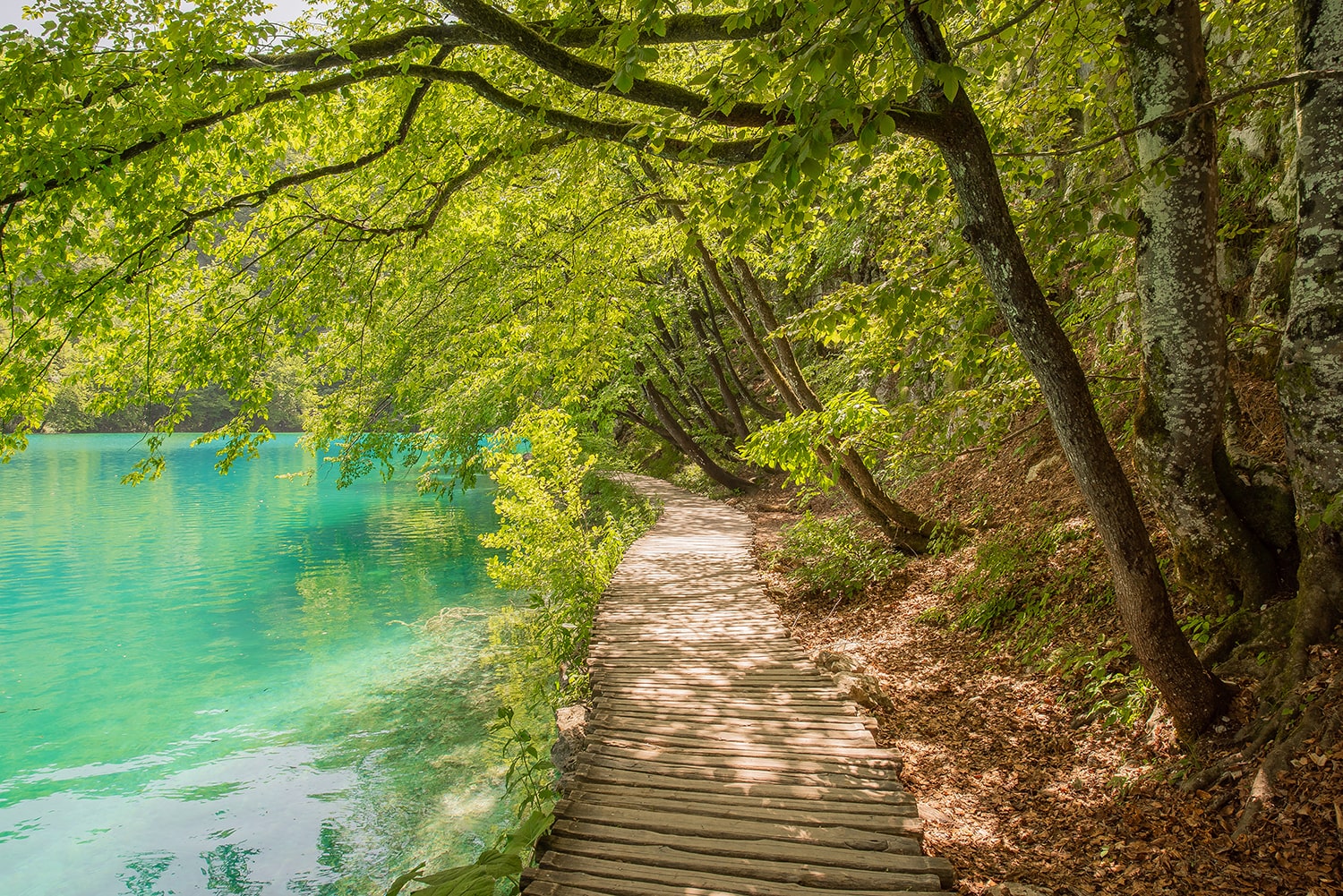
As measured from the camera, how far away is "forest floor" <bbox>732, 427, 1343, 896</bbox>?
9.62 ft

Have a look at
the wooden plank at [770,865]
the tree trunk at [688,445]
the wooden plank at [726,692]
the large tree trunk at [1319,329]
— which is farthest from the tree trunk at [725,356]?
the wooden plank at [770,865]

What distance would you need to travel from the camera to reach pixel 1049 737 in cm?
457

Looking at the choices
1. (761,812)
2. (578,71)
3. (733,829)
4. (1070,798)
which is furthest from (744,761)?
(578,71)

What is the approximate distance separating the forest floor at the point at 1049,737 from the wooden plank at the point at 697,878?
0.27 m

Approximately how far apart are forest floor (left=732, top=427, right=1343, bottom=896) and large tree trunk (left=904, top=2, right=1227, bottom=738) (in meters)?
0.33

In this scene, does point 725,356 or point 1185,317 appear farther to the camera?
point 725,356

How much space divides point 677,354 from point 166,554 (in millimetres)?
15951

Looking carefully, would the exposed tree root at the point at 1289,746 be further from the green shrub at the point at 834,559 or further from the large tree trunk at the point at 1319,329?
the green shrub at the point at 834,559

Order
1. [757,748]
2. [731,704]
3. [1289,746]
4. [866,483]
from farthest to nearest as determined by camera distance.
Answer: [866,483], [731,704], [757,748], [1289,746]

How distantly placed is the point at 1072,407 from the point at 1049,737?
239 centimetres

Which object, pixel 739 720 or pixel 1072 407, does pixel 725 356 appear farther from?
pixel 1072 407

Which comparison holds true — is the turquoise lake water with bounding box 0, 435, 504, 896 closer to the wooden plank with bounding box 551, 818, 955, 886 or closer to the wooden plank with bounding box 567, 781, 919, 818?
the wooden plank with bounding box 567, 781, 919, 818

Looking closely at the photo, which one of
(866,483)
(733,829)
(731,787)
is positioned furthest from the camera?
(866,483)

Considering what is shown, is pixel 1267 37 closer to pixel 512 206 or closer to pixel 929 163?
pixel 929 163
